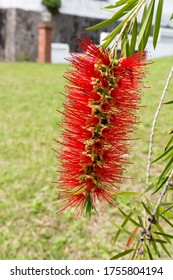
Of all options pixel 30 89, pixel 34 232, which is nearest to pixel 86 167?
pixel 34 232

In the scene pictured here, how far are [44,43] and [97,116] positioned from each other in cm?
945

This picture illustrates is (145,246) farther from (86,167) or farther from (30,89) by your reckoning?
(30,89)

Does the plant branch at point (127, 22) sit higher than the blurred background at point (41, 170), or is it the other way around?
the plant branch at point (127, 22)

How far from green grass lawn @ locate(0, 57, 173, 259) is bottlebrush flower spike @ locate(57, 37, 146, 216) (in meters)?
0.66

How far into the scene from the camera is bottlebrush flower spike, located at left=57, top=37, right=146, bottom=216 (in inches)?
23.2

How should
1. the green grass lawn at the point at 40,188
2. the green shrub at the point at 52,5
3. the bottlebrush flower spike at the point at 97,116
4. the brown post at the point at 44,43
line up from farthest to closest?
the green shrub at the point at 52,5
the brown post at the point at 44,43
the green grass lawn at the point at 40,188
the bottlebrush flower spike at the point at 97,116

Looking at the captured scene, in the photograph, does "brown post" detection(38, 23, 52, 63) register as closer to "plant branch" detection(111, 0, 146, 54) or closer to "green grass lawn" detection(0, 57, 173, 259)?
"green grass lawn" detection(0, 57, 173, 259)

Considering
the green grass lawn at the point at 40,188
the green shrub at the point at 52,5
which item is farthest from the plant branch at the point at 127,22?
the green shrub at the point at 52,5

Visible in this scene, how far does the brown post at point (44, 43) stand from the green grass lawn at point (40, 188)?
4845 mm

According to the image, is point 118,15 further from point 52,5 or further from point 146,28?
point 52,5

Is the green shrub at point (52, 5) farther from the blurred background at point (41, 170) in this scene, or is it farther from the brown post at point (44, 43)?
the blurred background at point (41, 170)

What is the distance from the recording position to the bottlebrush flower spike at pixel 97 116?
0.59m

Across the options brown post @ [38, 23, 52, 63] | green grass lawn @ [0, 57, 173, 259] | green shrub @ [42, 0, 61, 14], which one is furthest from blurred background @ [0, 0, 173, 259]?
green shrub @ [42, 0, 61, 14]

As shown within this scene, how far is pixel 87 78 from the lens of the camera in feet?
1.96
